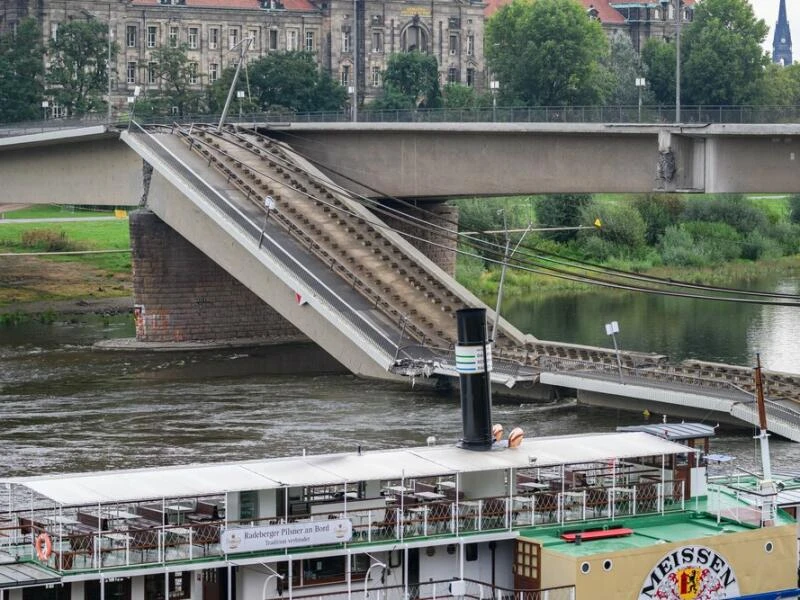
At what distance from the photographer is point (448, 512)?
2883cm

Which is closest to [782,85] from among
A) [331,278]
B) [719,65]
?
[719,65]

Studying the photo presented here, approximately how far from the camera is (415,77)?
165500mm

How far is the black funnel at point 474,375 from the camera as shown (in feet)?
101

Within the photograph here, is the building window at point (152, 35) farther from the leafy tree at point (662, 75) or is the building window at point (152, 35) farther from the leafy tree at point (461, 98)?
the leafy tree at point (662, 75)

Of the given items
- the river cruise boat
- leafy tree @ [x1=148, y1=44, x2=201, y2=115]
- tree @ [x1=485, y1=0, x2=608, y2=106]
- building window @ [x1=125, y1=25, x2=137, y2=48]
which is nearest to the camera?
the river cruise boat

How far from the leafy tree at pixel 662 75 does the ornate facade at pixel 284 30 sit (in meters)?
24.3

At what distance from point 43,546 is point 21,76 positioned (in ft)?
381

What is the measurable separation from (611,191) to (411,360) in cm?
964

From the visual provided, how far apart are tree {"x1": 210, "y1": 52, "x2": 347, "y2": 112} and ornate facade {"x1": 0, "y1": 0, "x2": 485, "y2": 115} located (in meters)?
21.6

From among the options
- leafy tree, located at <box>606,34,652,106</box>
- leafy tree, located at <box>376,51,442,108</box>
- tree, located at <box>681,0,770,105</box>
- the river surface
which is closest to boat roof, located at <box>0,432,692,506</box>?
the river surface

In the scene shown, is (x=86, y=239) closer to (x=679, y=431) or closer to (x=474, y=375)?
(x=474, y=375)

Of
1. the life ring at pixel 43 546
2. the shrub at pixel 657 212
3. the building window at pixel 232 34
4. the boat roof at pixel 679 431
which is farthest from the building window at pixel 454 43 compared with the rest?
the life ring at pixel 43 546

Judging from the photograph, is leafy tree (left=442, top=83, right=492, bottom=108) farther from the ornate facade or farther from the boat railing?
the boat railing

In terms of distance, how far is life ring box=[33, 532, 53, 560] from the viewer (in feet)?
85.9
